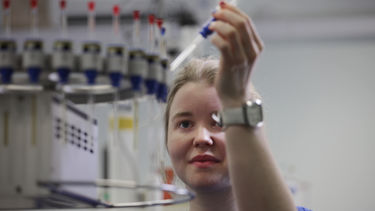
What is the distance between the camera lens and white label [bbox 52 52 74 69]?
33.7 inches

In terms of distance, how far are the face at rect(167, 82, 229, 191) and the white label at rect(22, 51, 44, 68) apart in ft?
0.96

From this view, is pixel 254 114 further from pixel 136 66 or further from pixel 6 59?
pixel 6 59

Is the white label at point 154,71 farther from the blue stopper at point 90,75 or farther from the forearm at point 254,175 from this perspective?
the forearm at point 254,175

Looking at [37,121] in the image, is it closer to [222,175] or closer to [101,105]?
[101,105]

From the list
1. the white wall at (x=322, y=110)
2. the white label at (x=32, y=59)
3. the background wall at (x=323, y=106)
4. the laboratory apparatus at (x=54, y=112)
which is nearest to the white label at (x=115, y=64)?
the laboratory apparatus at (x=54, y=112)

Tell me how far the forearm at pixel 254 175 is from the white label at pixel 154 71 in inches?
13.6

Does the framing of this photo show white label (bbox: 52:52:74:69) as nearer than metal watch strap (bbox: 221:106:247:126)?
No

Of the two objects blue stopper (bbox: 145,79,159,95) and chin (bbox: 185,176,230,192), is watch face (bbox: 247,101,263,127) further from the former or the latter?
blue stopper (bbox: 145,79,159,95)

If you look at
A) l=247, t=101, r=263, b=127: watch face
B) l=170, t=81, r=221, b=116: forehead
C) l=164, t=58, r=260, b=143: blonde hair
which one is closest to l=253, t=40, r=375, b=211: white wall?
l=164, t=58, r=260, b=143: blonde hair

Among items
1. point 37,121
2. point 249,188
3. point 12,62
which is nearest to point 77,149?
point 37,121

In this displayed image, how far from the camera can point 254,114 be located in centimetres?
67

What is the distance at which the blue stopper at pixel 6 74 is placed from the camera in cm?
84

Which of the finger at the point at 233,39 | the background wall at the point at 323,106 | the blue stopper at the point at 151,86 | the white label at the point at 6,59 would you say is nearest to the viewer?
the finger at the point at 233,39

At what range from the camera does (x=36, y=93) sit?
895 mm
